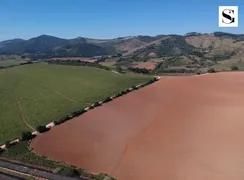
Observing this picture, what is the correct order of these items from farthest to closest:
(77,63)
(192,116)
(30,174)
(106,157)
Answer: (77,63) < (192,116) < (106,157) < (30,174)

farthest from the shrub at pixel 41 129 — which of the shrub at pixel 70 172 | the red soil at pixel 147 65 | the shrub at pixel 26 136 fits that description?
the red soil at pixel 147 65

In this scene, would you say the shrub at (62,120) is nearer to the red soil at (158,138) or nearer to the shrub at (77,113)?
the red soil at (158,138)

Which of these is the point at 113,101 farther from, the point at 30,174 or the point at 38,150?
the point at 30,174

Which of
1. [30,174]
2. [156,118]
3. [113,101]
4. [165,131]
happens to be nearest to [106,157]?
[30,174]

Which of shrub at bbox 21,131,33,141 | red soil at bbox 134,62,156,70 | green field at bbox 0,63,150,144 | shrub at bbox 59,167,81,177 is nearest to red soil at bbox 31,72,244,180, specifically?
shrub at bbox 21,131,33,141

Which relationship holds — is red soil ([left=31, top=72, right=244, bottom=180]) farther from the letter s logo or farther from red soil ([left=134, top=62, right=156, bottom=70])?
red soil ([left=134, top=62, right=156, bottom=70])

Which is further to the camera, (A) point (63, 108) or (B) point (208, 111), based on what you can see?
(A) point (63, 108)

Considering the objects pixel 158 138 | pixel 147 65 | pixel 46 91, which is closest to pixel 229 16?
pixel 158 138
